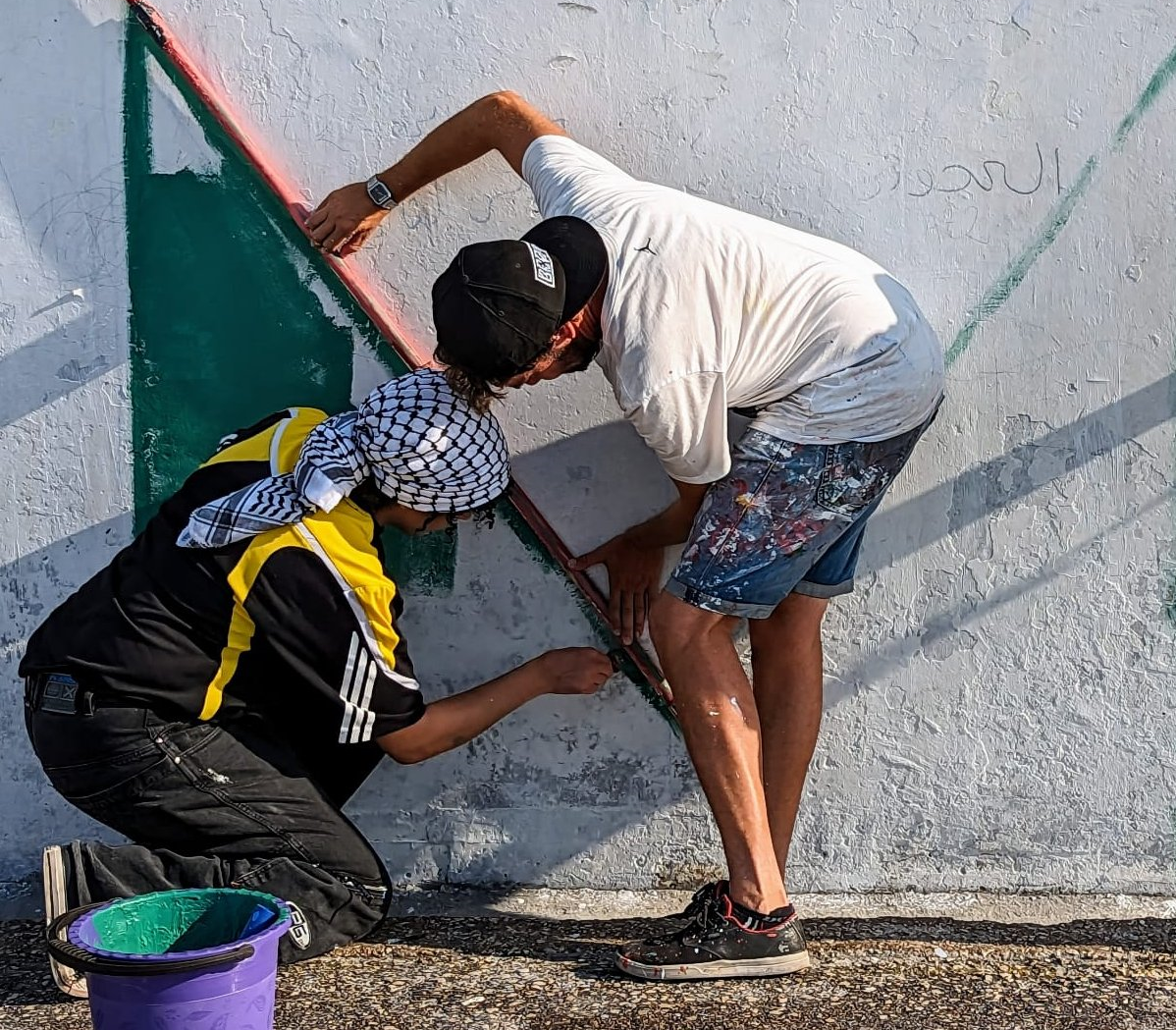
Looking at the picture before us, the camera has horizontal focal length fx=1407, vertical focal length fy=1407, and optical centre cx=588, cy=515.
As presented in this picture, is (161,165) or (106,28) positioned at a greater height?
(106,28)

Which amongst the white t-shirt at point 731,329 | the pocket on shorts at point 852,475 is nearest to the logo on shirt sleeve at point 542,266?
the white t-shirt at point 731,329

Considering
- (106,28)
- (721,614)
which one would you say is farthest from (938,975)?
(106,28)

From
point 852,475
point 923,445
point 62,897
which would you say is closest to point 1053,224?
point 923,445

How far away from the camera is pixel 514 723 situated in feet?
10.4

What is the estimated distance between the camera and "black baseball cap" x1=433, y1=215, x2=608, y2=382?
2.40 metres

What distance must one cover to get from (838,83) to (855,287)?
0.54 m

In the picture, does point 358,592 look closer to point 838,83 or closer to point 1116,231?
point 838,83

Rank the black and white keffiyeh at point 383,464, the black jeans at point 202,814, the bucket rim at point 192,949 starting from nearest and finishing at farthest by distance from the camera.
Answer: the bucket rim at point 192,949 → the black and white keffiyeh at point 383,464 → the black jeans at point 202,814

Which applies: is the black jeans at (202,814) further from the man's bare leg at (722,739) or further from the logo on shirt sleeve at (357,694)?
the man's bare leg at (722,739)

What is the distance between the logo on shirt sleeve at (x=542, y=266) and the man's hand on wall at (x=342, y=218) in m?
0.68

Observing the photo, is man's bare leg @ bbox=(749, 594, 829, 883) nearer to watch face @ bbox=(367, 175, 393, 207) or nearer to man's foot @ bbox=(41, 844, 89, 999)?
watch face @ bbox=(367, 175, 393, 207)

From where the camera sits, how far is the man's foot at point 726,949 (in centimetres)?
272

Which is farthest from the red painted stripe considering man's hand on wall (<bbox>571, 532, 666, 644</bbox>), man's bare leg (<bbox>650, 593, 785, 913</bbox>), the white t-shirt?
the white t-shirt

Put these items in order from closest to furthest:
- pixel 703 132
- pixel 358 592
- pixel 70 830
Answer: pixel 358 592, pixel 703 132, pixel 70 830
